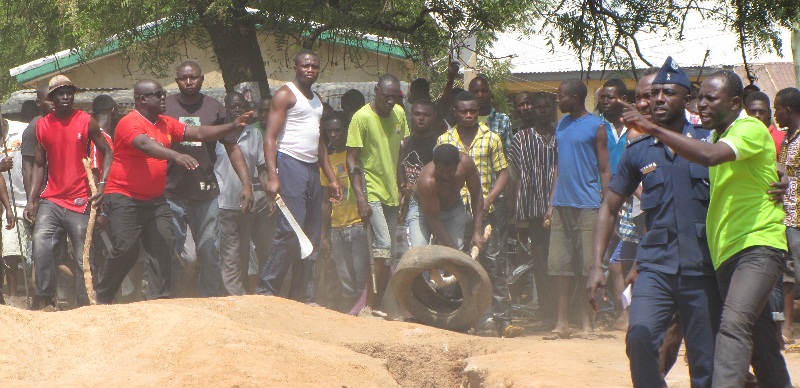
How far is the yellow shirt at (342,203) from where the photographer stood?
406 inches

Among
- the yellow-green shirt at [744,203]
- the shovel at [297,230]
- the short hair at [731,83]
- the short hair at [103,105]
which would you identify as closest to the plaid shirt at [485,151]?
the shovel at [297,230]

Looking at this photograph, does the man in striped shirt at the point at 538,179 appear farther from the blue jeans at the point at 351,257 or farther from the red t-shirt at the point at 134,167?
the red t-shirt at the point at 134,167

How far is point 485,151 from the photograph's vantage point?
9.74m

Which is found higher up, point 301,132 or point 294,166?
point 301,132

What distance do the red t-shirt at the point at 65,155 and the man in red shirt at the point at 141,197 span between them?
1.70ft

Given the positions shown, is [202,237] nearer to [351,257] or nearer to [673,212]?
[351,257]

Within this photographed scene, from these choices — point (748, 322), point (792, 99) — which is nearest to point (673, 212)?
point (748, 322)

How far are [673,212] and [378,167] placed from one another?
193 inches

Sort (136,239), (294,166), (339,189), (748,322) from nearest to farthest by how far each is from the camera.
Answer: (748,322)
(136,239)
(294,166)
(339,189)

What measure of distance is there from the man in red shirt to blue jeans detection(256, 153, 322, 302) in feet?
1.98

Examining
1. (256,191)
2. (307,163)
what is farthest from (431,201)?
(256,191)

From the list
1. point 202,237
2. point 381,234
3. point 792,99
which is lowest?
point 381,234

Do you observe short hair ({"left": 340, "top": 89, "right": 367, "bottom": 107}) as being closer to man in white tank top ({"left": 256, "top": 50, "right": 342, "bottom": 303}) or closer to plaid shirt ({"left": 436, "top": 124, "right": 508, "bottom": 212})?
plaid shirt ({"left": 436, "top": 124, "right": 508, "bottom": 212})

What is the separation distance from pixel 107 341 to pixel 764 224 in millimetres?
4033
